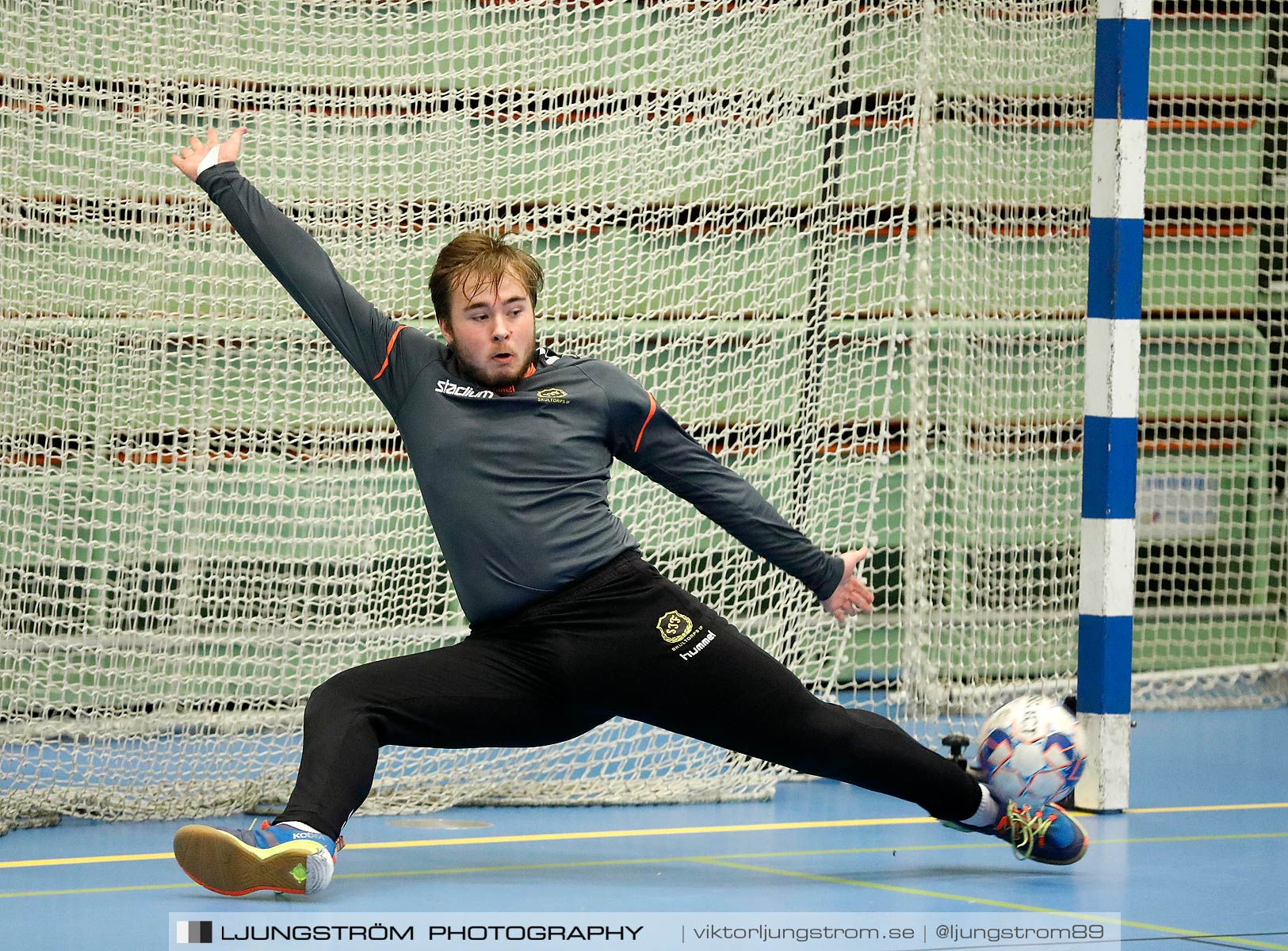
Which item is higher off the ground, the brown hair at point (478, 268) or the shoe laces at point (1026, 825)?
the brown hair at point (478, 268)

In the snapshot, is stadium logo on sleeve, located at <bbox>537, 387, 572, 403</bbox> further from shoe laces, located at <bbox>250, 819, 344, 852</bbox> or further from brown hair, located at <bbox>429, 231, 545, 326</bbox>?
shoe laces, located at <bbox>250, 819, 344, 852</bbox>

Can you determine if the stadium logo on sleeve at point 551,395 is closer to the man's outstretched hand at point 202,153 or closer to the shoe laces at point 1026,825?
the man's outstretched hand at point 202,153

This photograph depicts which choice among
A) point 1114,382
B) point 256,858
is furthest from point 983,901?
point 1114,382

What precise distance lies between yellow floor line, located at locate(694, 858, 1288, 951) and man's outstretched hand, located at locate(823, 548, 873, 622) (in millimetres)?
632

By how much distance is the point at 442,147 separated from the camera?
5.26 m

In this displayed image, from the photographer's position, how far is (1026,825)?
4.18 m

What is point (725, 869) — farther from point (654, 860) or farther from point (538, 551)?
point (538, 551)

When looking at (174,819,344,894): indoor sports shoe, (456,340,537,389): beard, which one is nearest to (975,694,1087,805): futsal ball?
(456,340,537,389): beard

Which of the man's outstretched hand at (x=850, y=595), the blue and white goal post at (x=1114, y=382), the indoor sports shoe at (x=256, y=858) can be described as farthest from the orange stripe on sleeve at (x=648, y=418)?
the blue and white goal post at (x=1114, y=382)

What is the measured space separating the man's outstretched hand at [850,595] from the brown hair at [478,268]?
950 millimetres

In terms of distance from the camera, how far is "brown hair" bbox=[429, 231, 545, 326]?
12.8 feet

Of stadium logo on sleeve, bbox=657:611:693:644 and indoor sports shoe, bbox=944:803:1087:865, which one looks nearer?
stadium logo on sleeve, bbox=657:611:693:644

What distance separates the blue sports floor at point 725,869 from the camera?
3723 mm

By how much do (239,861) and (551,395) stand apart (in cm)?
123
